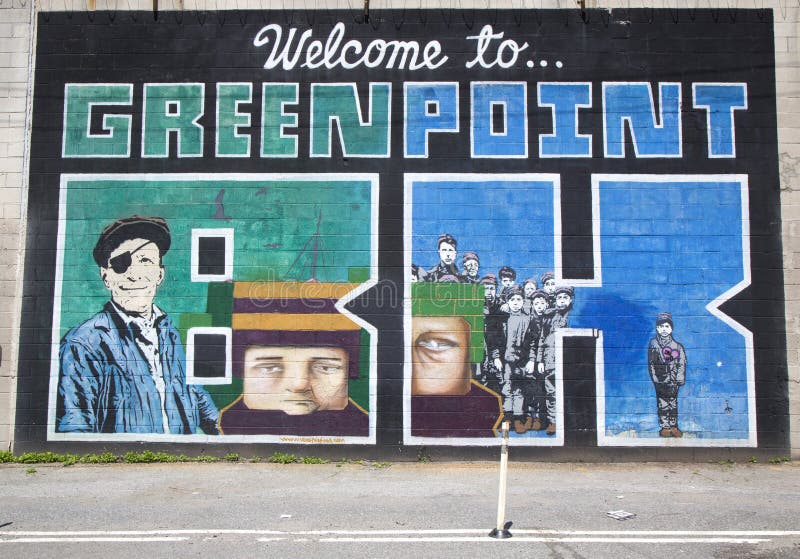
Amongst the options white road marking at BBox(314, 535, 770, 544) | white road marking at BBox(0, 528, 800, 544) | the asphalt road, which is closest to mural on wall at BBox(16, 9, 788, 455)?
the asphalt road

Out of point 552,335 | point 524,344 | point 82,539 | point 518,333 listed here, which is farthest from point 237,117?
point 82,539

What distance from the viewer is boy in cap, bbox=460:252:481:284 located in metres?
9.05

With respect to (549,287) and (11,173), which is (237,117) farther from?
(549,287)

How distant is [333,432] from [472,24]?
6.15 metres

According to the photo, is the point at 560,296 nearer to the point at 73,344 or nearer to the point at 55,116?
the point at 73,344

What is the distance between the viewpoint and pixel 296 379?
8953 millimetres

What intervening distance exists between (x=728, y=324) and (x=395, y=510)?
5441 millimetres

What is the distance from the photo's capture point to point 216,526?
19.8 feet

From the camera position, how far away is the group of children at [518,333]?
8883mm

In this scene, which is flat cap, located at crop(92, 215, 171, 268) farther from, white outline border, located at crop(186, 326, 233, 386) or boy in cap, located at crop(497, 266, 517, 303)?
boy in cap, located at crop(497, 266, 517, 303)

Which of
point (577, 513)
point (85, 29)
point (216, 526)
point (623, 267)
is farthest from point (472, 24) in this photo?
Result: point (216, 526)

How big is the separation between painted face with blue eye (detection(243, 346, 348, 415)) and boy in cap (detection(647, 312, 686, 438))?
168 inches

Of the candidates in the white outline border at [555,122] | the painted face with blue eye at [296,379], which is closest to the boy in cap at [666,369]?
the white outline border at [555,122]

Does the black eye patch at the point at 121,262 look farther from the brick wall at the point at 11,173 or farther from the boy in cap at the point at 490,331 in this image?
the boy in cap at the point at 490,331
